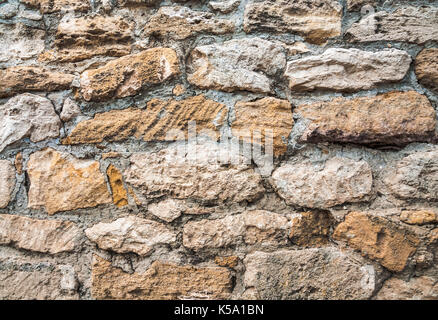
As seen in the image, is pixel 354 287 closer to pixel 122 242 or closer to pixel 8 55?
pixel 122 242

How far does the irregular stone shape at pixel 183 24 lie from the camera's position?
1.07 m

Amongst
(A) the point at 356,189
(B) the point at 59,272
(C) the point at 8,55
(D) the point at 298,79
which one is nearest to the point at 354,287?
(A) the point at 356,189

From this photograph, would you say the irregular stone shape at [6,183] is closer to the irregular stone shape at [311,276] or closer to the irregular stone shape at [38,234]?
the irregular stone shape at [38,234]

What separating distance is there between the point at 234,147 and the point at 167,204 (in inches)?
11.3

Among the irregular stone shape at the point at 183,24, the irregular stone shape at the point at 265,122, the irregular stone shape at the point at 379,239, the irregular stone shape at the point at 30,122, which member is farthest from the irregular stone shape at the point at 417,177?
the irregular stone shape at the point at 30,122

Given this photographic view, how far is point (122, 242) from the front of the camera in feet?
3.39

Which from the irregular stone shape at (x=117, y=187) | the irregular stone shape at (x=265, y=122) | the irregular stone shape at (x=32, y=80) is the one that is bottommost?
the irregular stone shape at (x=117, y=187)

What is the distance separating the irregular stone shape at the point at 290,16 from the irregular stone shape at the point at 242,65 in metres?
0.06

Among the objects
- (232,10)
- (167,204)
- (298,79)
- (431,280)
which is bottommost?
(431,280)

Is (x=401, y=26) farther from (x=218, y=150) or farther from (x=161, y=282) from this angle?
(x=161, y=282)

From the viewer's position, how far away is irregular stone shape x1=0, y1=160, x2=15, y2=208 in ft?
3.58

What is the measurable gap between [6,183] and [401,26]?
4.62ft

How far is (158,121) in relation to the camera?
3.47 feet

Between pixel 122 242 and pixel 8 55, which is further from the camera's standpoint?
pixel 8 55
